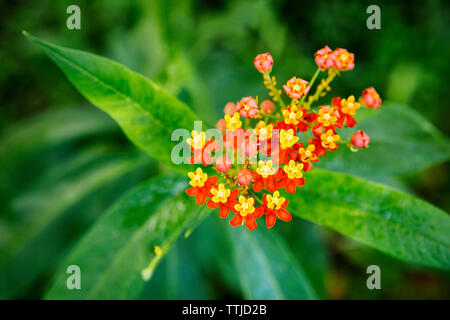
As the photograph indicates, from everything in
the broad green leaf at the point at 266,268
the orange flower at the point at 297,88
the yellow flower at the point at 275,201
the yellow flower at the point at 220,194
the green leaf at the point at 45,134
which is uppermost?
the green leaf at the point at 45,134

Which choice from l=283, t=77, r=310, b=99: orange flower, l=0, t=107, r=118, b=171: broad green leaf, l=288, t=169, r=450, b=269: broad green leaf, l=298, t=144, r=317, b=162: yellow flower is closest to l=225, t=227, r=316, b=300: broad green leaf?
l=288, t=169, r=450, b=269: broad green leaf

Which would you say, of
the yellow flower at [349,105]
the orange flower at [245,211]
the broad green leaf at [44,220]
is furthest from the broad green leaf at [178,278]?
the yellow flower at [349,105]

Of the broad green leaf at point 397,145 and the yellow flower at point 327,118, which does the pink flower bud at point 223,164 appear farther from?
the broad green leaf at point 397,145

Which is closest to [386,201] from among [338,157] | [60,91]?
[338,157]

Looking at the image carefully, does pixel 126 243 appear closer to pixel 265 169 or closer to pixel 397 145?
pixel 265 169

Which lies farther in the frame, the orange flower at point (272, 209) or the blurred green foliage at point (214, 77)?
the blurred green foliage at point (214, 77)

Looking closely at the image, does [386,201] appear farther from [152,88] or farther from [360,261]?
[360,261]

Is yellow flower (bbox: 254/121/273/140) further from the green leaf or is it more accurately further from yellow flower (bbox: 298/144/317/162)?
the green leaf
